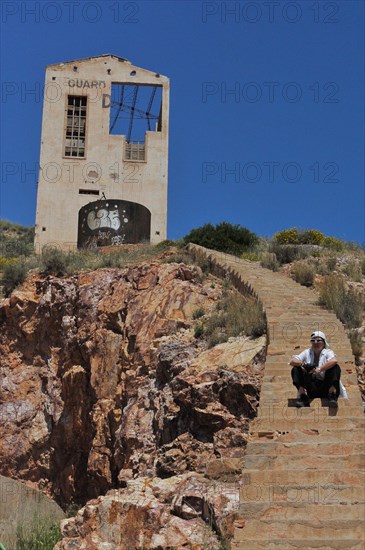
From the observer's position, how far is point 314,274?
1922cm

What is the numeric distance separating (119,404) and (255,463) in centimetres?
714

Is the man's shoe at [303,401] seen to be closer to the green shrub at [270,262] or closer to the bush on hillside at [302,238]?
the green shrub at [270,262]

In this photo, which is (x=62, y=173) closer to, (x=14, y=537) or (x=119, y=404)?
(x=119, y=404)

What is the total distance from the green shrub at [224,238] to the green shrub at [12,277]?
540cm

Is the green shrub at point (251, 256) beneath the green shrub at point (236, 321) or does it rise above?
above

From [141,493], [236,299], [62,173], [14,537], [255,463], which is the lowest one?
[14,537]

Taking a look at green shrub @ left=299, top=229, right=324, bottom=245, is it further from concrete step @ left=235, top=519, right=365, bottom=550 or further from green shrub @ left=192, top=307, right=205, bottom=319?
concrete step @ left=235, top=519, right=365, bottom=550

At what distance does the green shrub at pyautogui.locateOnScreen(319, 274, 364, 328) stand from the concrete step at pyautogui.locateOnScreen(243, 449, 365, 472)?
5.44 metres

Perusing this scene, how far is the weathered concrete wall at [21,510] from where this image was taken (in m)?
14.4

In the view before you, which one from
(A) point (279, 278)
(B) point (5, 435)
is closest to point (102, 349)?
(B) point (5, 435)

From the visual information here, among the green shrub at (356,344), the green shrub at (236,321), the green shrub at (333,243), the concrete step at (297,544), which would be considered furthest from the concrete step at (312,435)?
the green shrub at (333,243)

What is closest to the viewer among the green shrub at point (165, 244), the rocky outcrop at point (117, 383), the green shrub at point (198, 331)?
the rocky outcrop at point (117, 383)

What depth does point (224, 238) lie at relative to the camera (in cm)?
2427

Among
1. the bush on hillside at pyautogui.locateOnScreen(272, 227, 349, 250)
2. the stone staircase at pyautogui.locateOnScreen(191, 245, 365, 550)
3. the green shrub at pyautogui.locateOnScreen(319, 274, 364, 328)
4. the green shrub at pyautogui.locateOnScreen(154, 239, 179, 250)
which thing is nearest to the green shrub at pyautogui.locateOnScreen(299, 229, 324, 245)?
the bush on hillside at pyautogui.locateOnScreen(272, 227, 349, 250)
